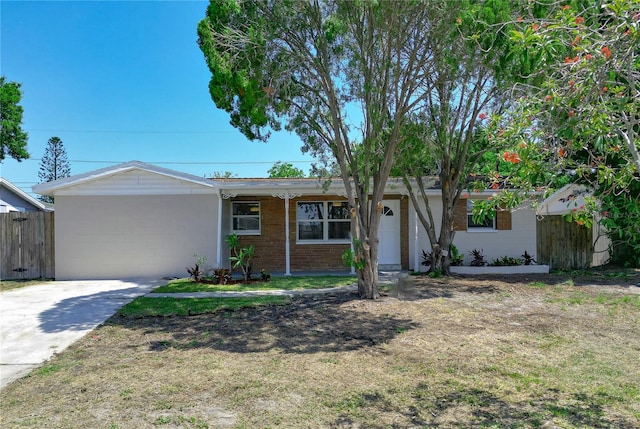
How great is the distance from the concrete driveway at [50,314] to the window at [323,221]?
4845 mm

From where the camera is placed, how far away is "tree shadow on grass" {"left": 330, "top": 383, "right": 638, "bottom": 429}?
335cm

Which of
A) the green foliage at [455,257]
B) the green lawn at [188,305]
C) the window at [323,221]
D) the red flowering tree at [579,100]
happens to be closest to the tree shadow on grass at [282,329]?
the green lawn at [188,305]

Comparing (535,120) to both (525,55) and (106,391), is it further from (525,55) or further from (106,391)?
(106,391)

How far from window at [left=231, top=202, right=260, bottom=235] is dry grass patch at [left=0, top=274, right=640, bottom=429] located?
649 cm

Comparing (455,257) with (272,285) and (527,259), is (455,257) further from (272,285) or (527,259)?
(272,285)

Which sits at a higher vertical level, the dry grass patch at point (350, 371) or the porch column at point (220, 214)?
the porch column at point (220, 214)

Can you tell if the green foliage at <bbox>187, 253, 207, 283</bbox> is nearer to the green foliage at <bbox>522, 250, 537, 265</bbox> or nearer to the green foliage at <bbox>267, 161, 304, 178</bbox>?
the green foliage at <bbox>522, 250, 537, 265</bbox>

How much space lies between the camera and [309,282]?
11000 millimetres

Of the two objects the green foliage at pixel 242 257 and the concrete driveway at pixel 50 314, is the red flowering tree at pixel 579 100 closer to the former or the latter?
the concrete driveway at pixel 50 314

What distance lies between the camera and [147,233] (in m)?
12.3

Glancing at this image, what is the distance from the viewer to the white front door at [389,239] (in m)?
13.7

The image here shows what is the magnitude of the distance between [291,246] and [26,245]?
26.2ft

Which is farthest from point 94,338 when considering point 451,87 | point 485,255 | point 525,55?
point 485,255

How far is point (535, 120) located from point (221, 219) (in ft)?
32.7
